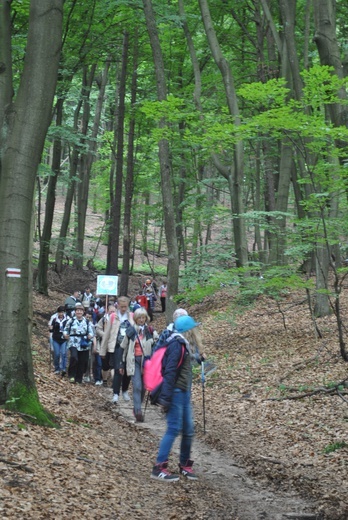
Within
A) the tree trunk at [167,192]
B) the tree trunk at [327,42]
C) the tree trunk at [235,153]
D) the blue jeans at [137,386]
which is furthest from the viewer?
the tree trunk at [235,153]

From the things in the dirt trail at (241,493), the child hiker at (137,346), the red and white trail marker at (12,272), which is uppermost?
the red and white trail marker at (12,272)

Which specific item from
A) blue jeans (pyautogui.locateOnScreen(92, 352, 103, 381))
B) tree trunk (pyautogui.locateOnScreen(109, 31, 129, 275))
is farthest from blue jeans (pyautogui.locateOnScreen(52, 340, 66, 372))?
tree trunk (pyautogui.locateOnScreen(109, 31, 129, 275))

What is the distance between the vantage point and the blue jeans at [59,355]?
45.4 ft

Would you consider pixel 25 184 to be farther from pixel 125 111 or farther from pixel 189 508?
pixel 125 111

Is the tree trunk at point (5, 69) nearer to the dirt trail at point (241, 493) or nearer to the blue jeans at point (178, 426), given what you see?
the blue jeans at point (178, 426)

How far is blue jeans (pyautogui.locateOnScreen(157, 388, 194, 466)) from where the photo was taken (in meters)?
6.73

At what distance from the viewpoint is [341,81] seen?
27.1ft

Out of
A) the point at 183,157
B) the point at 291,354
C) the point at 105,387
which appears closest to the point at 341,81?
the point at 291,354

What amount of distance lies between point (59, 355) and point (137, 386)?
4.13 metres

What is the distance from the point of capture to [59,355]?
45.8 feet

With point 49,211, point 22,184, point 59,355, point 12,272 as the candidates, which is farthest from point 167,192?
point 49,211

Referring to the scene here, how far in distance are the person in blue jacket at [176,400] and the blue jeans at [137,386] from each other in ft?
10.7

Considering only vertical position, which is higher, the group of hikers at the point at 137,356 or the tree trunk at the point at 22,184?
the tree trunk at the point at 22,184

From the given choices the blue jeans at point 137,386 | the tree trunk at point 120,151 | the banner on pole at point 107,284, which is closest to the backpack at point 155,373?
the blue jeans at point 137,386
